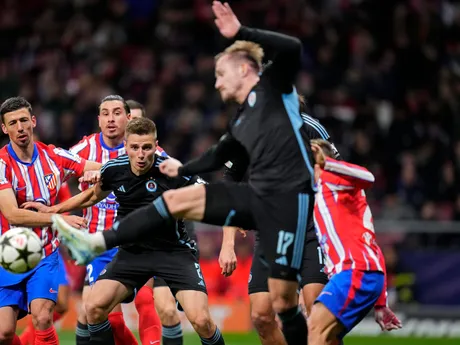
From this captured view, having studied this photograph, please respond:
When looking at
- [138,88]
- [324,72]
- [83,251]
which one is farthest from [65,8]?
[83,251]

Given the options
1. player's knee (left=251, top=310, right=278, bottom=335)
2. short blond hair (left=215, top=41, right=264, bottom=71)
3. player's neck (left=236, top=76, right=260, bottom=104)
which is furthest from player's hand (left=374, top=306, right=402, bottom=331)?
short blond hair (left=215, top=41, right=264, bottom=71)

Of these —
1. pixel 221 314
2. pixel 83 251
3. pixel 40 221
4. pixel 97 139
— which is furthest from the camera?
pixel 221 314

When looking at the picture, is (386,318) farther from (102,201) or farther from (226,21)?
(102,201)

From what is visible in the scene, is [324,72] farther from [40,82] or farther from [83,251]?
[83,251]

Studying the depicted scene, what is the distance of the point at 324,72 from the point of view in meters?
14.9

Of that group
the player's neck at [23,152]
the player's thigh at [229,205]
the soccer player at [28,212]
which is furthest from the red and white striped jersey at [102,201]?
the player's thigh at [229,205]

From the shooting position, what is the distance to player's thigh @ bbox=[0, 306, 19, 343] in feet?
24.3

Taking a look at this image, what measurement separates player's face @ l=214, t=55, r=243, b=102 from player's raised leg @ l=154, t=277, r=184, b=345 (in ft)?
6.76

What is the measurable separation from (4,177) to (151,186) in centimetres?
117

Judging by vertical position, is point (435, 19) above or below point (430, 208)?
above

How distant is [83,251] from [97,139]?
273cm

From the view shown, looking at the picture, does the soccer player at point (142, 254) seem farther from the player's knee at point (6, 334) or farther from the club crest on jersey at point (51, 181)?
the player's knee at point (6, 334)

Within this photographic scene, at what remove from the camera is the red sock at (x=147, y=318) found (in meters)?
8.06

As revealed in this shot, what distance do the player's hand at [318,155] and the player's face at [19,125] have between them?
7.96 feet
